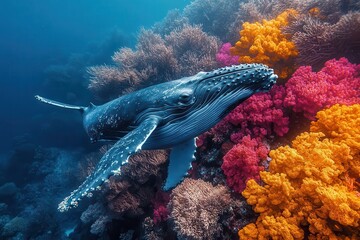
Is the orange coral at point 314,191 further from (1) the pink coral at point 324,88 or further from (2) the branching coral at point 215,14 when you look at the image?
(2) the branching coral at point 215,14

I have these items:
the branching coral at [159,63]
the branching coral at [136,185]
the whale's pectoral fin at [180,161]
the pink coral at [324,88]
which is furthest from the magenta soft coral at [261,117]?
the branching coral at [159,63]

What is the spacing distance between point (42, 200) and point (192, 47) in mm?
12911

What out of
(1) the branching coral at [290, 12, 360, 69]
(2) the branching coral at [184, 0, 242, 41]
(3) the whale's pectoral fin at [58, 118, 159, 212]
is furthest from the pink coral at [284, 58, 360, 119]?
(2) the branching coral at [184, 0, 242, 41]

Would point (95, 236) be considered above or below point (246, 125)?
below

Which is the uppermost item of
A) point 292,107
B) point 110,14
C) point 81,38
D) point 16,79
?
point 110,14

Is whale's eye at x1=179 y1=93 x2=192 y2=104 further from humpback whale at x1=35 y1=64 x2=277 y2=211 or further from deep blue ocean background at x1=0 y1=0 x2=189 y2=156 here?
deep blue ocean background at x1=0 y1=0 x2=189 y2=156

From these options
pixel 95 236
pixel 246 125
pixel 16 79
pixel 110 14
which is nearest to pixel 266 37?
pixel 246 125

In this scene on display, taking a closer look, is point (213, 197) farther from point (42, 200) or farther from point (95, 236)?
point (42, 200)

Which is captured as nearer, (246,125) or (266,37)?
(246,125)

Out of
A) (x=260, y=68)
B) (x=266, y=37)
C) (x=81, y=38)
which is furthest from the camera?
(x=81, y=38)

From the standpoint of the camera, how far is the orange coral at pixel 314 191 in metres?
3.45

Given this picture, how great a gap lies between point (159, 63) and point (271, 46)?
5.68m

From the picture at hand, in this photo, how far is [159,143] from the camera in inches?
188

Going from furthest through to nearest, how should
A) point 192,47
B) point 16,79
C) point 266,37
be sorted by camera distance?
point 16,79, point 192,47, point 266,37
